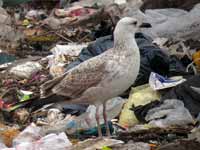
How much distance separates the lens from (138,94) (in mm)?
6664

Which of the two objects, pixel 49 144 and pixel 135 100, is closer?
pixel 49 144

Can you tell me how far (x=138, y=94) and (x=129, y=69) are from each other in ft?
4.46

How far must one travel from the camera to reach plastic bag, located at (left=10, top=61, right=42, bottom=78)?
8.36 m

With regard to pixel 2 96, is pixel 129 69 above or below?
above

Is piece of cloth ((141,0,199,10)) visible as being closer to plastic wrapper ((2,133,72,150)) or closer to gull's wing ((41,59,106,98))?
gull's wing ((41,59,106,98))

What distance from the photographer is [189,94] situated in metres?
6.38

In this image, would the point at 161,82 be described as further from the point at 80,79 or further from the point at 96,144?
the point at 96,144

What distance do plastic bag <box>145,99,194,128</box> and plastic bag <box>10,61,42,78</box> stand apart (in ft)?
8.57

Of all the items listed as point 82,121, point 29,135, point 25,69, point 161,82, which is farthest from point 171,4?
point 29,135

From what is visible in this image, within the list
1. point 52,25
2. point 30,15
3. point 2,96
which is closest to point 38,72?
point 2,96

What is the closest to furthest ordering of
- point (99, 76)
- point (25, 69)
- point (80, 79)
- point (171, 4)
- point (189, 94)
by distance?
point (99, 76) < point (80, 79) < point (189, 94) < point (25, 69) < point (171, 4)

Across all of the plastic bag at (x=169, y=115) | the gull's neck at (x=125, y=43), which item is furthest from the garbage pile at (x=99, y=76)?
the gull's neck at (x=125, y=43)

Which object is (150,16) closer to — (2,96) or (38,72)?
(38,72)

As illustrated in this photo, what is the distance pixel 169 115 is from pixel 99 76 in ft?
3.12
